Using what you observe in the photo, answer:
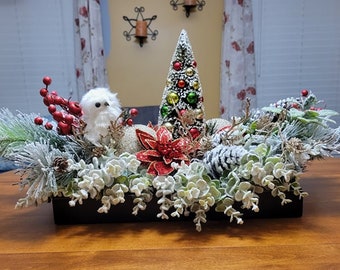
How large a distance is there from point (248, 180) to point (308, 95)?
0.87 feet

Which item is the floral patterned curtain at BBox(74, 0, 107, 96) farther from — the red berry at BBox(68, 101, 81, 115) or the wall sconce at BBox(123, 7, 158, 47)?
the red berry at BBox(68, 101, 81, 115)

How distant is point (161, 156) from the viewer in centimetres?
60

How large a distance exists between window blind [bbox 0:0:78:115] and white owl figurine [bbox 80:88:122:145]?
2.04 m

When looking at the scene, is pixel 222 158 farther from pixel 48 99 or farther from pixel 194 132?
pixel 48 99

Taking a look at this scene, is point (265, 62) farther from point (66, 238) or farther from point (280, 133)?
point (66, 238)

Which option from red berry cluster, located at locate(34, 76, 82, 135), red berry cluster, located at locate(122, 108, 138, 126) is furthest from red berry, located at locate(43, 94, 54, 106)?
red berry cluster, located at locate(122, 108, 138, 126)

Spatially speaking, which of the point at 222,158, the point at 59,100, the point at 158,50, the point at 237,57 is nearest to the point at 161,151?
the point at 222,158

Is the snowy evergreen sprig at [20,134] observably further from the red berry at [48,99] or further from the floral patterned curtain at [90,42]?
the floral patterned curtain at [90,42]

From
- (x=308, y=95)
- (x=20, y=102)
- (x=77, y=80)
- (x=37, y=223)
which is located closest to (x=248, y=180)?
(x=308, y=95)

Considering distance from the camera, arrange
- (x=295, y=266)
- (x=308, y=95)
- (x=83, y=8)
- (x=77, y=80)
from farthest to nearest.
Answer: (x=77, y=80) < (x=83, y=8) < (x=308, y=95) < (x=295, y=266)

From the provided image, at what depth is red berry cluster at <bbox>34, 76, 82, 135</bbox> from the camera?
0.58 metres

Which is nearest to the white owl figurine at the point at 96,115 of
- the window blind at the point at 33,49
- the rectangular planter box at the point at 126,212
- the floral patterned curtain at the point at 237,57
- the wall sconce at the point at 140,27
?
the rectangular planter box at the point at 126,212

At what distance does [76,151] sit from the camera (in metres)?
0.61

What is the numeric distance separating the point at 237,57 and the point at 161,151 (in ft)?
6.13
